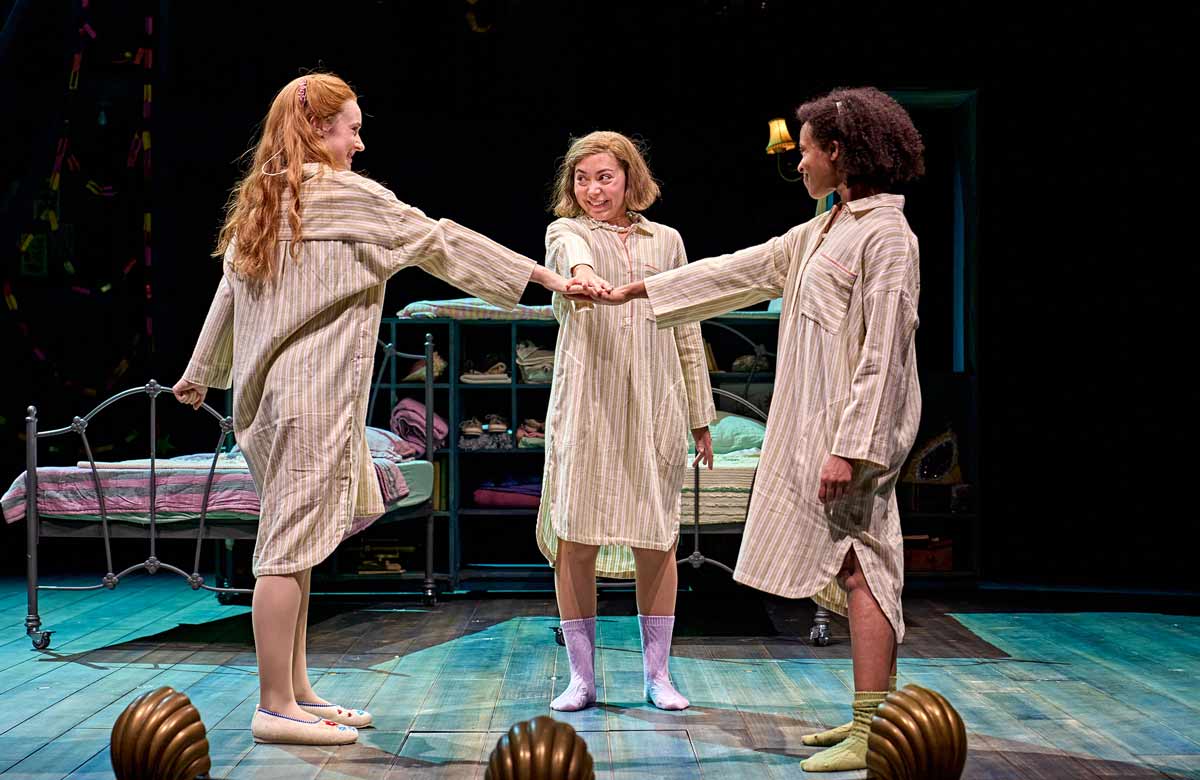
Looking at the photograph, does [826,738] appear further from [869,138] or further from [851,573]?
[869,138]

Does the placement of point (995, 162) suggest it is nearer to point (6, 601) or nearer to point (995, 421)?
point (995, 421)

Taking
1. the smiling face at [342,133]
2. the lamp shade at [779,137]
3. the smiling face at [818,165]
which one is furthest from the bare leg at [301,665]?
the lamp shade at [779,137]

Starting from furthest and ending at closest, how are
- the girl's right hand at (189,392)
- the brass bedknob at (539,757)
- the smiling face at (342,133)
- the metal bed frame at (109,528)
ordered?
the metal bed frame at (109,528)
the girl's right hand at (189,392)
the smiling face at (342,133)
the brass bedknob at (539,757)

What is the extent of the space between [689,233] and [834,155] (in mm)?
3870

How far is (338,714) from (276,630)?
0.37m

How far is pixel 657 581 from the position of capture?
3.38 metres

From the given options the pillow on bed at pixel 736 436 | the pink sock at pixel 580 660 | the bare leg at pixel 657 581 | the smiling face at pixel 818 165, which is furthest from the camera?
the pillow on bed at pixel 736 436

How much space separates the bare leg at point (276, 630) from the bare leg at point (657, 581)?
3.31 ft

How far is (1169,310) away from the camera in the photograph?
5.99 metres

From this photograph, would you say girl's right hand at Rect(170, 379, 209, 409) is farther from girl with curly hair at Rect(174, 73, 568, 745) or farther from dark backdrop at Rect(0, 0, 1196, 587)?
dark backdrop at Rect(0, 0, 1196, 587)

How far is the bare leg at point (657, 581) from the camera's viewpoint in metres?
3.38

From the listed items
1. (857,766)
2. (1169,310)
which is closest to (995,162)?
(1169,310)

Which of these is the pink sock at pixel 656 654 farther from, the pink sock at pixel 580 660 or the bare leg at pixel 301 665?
the bare leg at pixel 301 665

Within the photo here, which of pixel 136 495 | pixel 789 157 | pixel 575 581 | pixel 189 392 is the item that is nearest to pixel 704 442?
pixel 575 581
